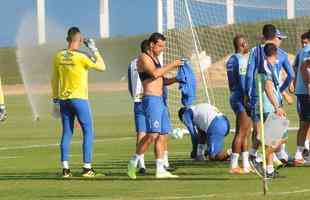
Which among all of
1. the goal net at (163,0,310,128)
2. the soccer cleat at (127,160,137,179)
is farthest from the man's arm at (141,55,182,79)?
the goal net at (163,0,310,128)

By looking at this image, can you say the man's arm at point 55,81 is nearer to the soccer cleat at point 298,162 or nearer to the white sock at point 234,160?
the white sock at point 234,160

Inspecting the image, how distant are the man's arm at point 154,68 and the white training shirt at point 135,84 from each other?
1.56m

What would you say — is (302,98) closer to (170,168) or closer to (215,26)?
(170,168)

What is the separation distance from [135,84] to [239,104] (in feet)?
6.30

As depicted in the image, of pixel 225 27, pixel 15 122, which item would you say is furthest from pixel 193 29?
pixel 15 122

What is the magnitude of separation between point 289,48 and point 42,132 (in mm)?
8547

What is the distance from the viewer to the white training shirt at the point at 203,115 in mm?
20938

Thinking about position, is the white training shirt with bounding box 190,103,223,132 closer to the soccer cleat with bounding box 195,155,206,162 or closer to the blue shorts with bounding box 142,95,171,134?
the soccer cleat with bounding box 195,155,206,162

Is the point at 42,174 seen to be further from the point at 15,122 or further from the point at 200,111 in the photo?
the point at 15,122

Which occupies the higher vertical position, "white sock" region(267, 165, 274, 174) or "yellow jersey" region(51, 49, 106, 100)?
"yellow jersey" region(51, 49, 106, 100)

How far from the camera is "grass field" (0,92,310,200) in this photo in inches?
598

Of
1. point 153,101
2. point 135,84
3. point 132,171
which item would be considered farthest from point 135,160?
point 135,84

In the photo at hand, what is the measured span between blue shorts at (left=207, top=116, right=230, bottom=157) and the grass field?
387 mm

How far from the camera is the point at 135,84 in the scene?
1936 centimetres
